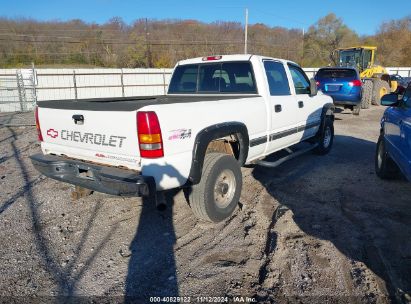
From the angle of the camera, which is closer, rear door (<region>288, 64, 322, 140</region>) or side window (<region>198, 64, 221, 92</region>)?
side window (<region>198, 64, 221, 92</region>)

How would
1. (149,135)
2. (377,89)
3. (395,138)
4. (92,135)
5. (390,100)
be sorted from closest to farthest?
(149,135) → (92,135) → (395,138) → (390,100) → (377,89)

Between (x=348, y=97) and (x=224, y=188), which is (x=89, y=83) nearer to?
(x=348, y=97)

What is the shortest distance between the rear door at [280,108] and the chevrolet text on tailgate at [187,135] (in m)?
0.02

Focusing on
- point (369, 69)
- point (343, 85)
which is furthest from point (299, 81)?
point (369, 69)

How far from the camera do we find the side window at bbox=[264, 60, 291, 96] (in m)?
4.78

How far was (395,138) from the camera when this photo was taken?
13.6 ft

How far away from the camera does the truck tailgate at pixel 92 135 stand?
3096mm

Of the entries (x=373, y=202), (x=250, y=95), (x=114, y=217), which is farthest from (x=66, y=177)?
(x=373, y=202)

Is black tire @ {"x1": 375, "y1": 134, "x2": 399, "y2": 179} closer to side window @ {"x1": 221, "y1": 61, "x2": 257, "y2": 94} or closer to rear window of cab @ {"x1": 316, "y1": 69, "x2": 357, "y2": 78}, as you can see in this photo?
side window @ {"x1": 221, "y1": 61, "x2": 257, "y2": 94}

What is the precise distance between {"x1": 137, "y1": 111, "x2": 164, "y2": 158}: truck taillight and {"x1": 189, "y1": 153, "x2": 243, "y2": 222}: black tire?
75cm

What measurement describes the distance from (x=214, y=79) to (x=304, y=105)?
5.60 ft

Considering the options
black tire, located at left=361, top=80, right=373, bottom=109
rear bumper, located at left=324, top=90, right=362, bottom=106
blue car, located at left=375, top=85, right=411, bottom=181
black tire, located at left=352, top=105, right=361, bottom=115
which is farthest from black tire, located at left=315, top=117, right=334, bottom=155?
black tire, located at left=361, top=80, right=373, bottom=109

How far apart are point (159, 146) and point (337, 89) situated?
1068 centimetres

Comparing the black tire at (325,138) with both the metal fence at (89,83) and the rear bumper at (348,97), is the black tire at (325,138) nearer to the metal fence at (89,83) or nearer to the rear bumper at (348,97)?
the rear bumper at (348,97)
